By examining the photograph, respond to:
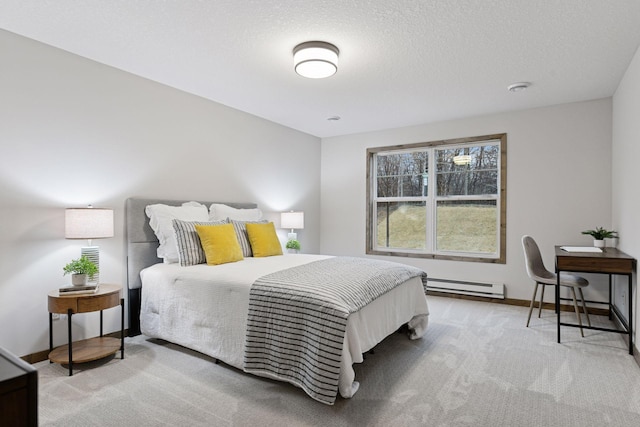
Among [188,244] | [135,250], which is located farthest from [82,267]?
[188,244]

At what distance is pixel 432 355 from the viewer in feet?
9.48

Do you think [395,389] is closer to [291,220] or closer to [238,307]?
[238,307]

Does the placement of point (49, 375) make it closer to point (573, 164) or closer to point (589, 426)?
point (589, 426)

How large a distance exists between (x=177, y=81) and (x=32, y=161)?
4.87 feet

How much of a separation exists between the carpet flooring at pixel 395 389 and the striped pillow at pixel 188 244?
757 mm

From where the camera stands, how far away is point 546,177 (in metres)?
4.38

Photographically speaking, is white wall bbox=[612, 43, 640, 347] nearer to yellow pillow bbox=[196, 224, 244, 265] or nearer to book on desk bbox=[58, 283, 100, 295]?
yellow pillow bbox=[196, 224, 244, 265]

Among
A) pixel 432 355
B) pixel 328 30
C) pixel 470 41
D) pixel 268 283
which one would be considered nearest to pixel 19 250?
pixel 268 283

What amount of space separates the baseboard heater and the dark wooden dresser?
4.76m

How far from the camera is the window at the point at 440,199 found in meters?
4.83

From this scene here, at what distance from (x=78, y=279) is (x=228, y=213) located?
163cm

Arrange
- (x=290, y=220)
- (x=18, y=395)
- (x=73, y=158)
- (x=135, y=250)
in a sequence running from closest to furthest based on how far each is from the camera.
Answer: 1. (x=18, y=395)
2. (x=73, y=158)
3. (x=135, y=250)
4. (x=290, y=220)

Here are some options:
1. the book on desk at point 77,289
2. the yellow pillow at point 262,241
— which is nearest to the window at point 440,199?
the yellow pillow at point 262,241

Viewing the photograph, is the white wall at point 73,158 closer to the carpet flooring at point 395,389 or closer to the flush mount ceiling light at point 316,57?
the carpet flooring at point 395,389
